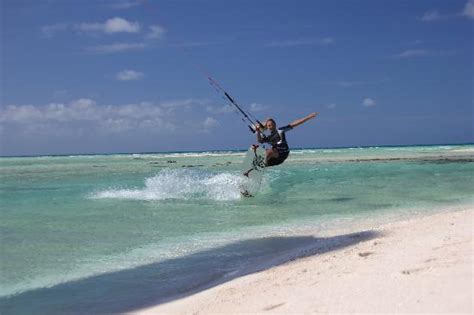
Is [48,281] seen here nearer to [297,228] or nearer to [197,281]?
[197,281]

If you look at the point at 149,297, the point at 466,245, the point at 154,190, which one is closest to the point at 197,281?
the point at 149,297

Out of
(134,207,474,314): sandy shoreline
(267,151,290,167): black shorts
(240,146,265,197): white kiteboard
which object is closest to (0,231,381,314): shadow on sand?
(134,207,474,314): sandy shoreline

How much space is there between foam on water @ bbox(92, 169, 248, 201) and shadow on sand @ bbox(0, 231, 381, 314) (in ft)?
31.9

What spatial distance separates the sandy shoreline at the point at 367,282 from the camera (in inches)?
185

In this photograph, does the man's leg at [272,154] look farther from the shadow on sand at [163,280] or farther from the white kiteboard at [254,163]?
the shadow on sand at [163,280]

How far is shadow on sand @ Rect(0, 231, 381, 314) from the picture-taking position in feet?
22.5

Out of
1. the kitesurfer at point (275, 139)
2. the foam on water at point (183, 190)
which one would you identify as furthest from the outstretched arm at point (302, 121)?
the foam on water at point (183, 190)

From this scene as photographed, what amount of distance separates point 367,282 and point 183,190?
1695 centimetres

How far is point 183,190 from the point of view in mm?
22000

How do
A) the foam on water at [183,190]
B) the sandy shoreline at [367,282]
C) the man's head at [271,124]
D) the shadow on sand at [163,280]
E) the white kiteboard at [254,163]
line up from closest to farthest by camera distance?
the sandy shoreline at [367,282] < the shadow on sand at [163,280] < the man's head at [271,124] < the white kiteboard at [254,163] < the foam on water at [183,190]

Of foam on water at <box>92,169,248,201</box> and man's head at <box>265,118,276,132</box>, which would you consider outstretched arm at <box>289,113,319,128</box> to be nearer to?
man's head at <box>265,118,276,132</box>

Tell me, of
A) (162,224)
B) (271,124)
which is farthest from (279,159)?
(162,224)

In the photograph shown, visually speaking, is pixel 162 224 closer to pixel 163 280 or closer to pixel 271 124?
pixel 271 124

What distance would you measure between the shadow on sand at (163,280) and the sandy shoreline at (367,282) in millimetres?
460
